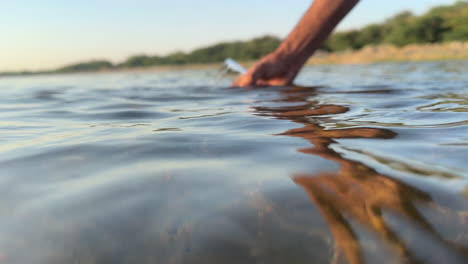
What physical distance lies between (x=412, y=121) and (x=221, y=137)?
101cm

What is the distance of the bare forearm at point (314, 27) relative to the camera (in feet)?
10.0

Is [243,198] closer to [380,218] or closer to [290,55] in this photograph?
[380,218]

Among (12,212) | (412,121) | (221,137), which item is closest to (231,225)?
(12,212)

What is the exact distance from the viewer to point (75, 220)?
2.46 feet

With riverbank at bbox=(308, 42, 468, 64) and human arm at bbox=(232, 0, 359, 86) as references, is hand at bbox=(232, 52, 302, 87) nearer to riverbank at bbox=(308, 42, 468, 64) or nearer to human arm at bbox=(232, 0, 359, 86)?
human arm at bbox=(232, 0, 359, 86)

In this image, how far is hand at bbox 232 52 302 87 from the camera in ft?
12.4

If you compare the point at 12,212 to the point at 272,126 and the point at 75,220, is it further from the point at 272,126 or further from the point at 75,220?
the point at 272,126

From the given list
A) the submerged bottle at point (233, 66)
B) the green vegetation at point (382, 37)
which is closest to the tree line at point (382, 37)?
the green vegetation at point (382, 37)

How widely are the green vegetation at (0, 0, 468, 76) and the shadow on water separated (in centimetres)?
4134

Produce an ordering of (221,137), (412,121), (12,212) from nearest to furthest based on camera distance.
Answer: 1. (12,212)
2. (221,137)
3. (412,121)

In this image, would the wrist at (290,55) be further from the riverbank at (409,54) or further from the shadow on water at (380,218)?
the riverbank at (409,54)

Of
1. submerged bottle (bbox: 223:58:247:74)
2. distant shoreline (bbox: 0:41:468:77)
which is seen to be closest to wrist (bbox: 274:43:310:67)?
submerged bottle (bbox: 223:58:247:74)

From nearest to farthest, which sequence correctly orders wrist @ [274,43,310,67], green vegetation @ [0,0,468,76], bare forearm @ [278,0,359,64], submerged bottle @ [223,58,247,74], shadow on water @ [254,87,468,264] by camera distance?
shadow on water @ [254,87,468,264]
bare forearm @ [278,0,359,64]
wrist @ [274,43,310,67]
submerged bottle @ [223,58,247,74]
green vegetation @ [0,0,468,76]

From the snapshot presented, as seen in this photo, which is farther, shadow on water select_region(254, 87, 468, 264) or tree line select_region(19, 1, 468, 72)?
tree line select_region(19, 1, 468, 72)
